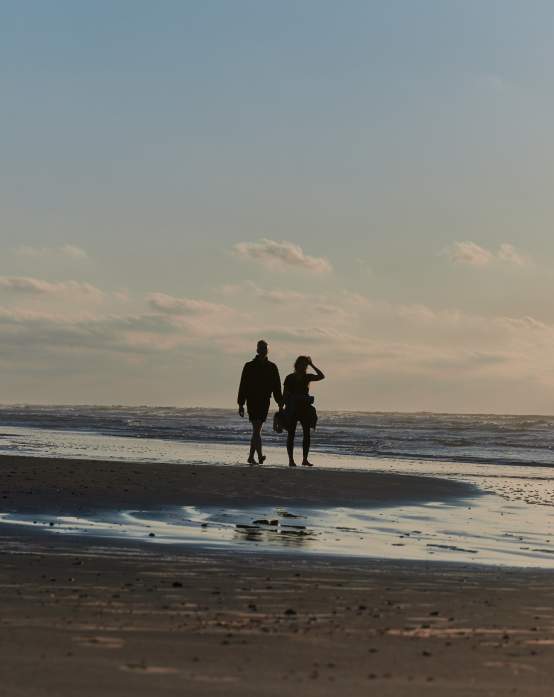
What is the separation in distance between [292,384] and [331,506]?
265 inches

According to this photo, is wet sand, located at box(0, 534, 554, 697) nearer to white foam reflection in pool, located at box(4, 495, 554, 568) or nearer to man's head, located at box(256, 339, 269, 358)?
white foam reflection in pool, located at box(4, 495, 554, 568)

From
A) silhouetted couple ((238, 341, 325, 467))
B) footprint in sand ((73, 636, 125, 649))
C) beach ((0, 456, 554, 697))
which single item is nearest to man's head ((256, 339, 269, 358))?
silhouetted couple ((238, 341, 325, 467))

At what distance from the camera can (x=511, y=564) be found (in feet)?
29.9

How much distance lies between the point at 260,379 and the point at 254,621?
14.8 metres

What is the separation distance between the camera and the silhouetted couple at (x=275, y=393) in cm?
2083

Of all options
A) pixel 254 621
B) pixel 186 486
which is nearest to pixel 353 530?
pixel 186 486

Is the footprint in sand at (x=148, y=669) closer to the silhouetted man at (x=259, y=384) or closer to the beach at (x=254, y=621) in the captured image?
the beach at (x=254, y=621)

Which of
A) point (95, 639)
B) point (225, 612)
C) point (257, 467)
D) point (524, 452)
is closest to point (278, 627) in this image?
point (225, 612)

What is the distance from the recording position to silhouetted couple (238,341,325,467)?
2083 cm

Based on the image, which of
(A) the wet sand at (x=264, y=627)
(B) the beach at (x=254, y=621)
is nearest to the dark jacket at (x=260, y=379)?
(B) the beach at (x=254, y=621)

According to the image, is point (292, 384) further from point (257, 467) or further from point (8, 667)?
point (8, 667)

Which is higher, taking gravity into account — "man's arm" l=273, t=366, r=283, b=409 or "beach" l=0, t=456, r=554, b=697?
"man's arm" l=273, t=366, r=283, b=409

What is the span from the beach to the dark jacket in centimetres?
1010

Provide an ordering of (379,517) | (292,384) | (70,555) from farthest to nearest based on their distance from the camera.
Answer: (292,384), (379,517), (70,555)
